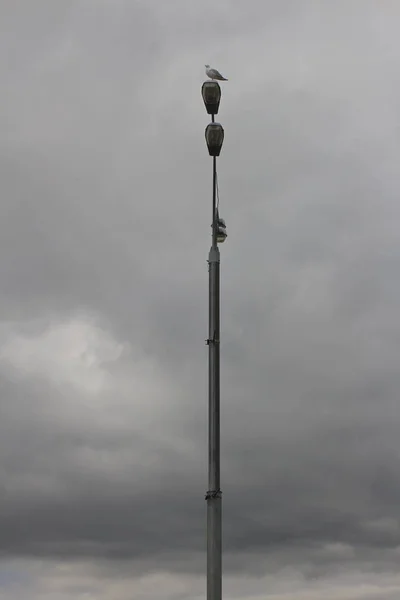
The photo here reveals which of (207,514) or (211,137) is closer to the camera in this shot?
(207,514)

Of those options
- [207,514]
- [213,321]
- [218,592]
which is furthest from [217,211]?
[218,592]

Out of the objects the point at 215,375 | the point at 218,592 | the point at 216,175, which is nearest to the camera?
the point at 218,592

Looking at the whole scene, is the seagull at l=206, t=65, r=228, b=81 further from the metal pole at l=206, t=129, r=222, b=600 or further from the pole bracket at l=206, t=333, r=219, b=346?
the pole bracket at l=206, t=333, r=219, b=346

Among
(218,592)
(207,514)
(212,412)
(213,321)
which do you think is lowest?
(218,592)

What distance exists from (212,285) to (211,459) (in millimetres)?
4262

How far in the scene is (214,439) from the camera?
24.9 meters

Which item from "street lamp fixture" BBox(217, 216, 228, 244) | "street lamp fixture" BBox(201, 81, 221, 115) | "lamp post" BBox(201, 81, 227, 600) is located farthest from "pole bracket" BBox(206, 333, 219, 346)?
"street lamp fixture" BBox(201, 81, 221, 115)

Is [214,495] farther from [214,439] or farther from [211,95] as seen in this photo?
[211,95]

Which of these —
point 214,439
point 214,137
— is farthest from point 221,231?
point 214,439

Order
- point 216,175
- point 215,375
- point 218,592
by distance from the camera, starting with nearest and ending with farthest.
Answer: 1. point 218,592
2. point 215,375
3. point 216,175

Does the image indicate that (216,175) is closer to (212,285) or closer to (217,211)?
(217,211)

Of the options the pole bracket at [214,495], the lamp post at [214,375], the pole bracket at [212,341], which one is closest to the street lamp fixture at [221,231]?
the lamp post at [214,375]

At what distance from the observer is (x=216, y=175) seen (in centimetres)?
2755

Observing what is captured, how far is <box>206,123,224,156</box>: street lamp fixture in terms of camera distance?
26.4 m
